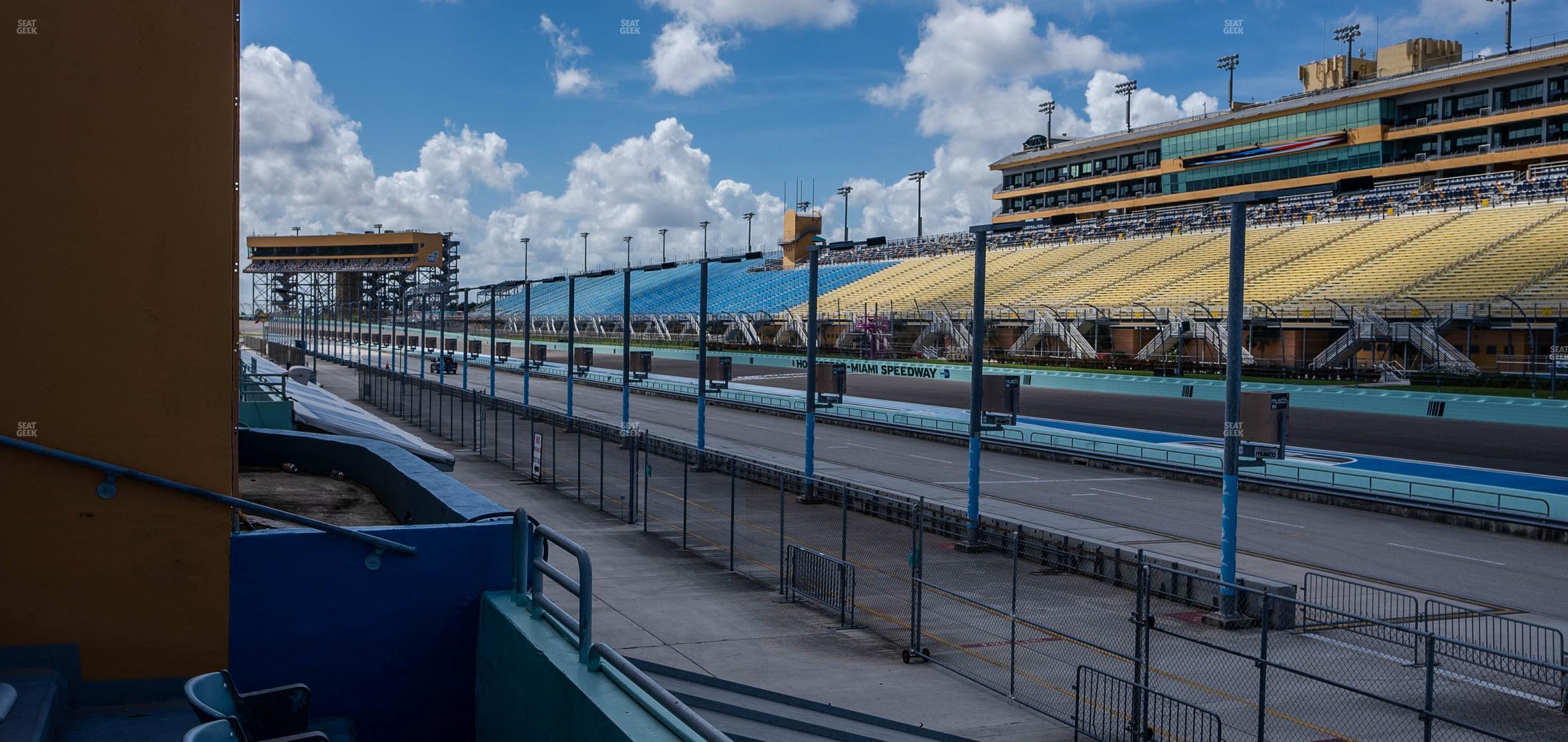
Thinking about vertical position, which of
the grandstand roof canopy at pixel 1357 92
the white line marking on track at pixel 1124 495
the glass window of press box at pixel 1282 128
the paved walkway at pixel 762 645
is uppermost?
the grandstand roof canopy at pixel 1357 92

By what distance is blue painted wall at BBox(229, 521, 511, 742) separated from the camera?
532 cm

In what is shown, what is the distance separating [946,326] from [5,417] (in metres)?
70.2

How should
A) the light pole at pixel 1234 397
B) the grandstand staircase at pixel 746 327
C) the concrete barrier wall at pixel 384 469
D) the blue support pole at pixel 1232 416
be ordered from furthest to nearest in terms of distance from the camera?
the grandstand staircase at pixel 746 327
the blue support pole at pixel 1232 416
the light pole at pixel 1234 397
the concrete barrier wall at pixel 384 469

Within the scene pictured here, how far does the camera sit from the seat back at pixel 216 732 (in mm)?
3900

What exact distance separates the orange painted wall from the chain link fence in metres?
9.00

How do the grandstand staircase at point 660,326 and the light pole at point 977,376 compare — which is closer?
the light pole at point 977,376

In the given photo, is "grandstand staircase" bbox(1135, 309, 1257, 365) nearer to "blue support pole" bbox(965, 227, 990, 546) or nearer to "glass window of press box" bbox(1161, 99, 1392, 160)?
"glass window of press box" bbox(1161, 99, 1392, 160)

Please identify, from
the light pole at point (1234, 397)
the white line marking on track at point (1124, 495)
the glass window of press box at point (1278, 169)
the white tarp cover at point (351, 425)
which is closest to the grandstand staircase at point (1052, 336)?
the glass window of press box at point (1278, 169)

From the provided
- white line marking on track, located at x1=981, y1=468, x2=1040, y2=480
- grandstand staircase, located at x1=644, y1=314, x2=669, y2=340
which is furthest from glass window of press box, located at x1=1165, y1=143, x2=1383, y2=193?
white line marking on track, located at x1=981, y1=468, x2=1040, y2=480

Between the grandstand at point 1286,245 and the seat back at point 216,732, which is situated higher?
the grandstand at point 1286,245

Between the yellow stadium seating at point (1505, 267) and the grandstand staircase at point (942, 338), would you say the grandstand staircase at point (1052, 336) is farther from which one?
the yellow stadium seating at point (1505, 267)

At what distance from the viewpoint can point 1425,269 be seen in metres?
57.5

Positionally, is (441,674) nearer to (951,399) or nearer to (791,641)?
(791,641)

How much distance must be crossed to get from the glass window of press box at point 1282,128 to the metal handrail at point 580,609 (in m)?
92.6
